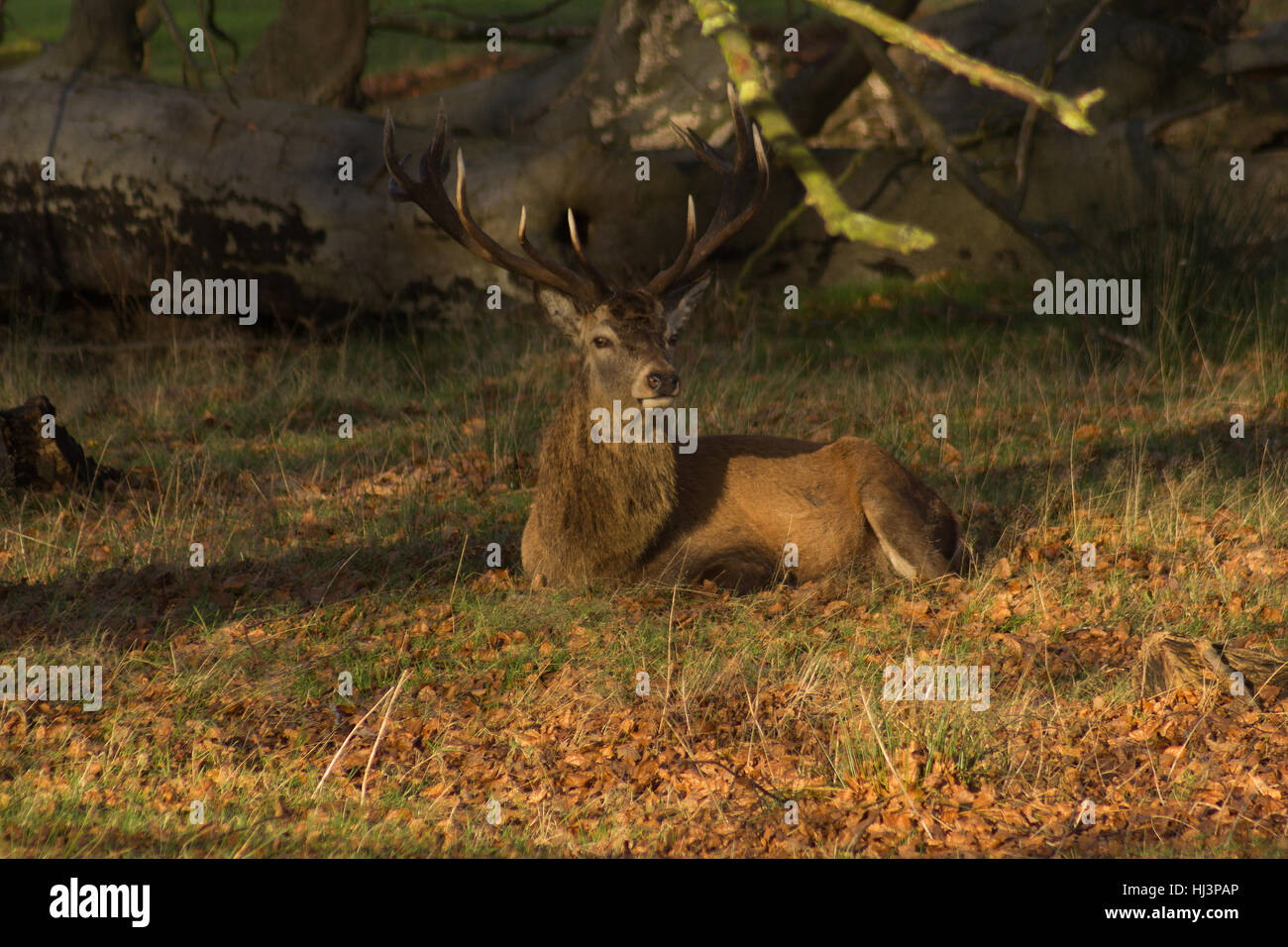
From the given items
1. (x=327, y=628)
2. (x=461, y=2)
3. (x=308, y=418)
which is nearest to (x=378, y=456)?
(x=308, y=418)

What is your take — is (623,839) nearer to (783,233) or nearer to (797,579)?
(797,579)

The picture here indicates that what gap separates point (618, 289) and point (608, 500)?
114 cm

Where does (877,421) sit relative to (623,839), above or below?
above

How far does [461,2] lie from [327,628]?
2936cm

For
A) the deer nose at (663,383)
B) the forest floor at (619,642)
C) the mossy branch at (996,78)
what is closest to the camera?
the mossy branch at (996,78)

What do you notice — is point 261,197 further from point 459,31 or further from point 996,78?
point 996,78

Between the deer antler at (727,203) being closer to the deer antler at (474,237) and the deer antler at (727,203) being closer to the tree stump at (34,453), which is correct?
the deer antler at (474,237)

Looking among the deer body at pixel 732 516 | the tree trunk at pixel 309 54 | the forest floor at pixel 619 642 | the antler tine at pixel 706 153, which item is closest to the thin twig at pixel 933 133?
the forest floor at pixel 619 642

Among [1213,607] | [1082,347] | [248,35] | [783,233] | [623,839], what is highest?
[248,35]

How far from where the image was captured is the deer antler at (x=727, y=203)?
7.07 metres

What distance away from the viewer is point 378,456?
9758 millimetres

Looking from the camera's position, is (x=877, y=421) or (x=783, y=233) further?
(x=783, y=233)

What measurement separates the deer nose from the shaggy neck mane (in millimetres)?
386

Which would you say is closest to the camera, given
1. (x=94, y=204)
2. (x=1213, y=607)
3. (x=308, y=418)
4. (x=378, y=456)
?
(x=1213, y=607)
